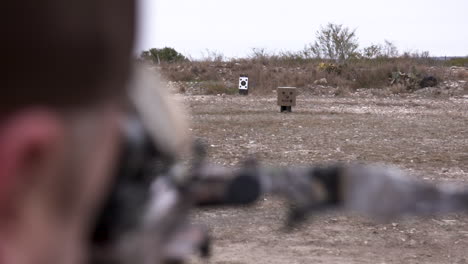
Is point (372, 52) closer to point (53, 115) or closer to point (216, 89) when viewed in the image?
point (216, 89)

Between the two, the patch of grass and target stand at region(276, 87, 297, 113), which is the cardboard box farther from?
the patch of grass

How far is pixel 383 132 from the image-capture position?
10.6m

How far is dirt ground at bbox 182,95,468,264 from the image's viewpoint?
15.7 ft

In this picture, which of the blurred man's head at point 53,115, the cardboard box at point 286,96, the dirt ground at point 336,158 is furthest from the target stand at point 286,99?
the blurred man's head at point 53,115

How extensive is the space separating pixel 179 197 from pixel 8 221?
0.27 m

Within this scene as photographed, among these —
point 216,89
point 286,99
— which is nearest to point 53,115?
point 286,99

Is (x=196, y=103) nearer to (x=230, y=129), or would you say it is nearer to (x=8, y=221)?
(x=230, y=129)

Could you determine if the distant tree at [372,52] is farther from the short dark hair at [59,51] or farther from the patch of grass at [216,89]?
the short dark hair at [59,51]

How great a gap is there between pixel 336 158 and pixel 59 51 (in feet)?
24.2

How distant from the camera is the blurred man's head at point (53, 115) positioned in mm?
549

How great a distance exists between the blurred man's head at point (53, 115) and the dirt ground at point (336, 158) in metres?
3.76

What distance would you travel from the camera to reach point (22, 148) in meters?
0.55

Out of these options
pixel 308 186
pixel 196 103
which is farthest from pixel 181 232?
pixel 196 103

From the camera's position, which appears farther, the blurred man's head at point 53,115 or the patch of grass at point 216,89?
the patch of grass at point 216,89
